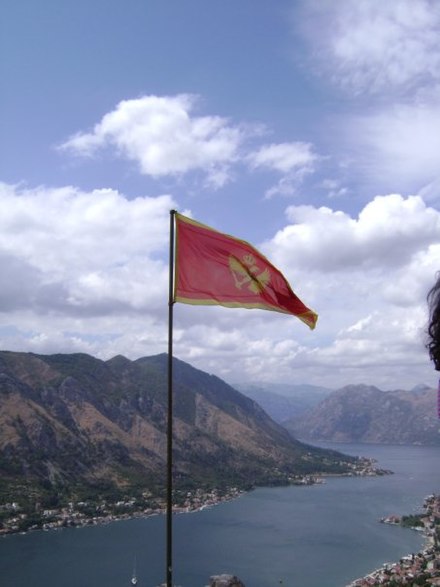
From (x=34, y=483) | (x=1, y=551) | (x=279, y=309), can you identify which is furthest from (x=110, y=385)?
(x=279, y=309)

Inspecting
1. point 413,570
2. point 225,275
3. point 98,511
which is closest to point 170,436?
point 225,275

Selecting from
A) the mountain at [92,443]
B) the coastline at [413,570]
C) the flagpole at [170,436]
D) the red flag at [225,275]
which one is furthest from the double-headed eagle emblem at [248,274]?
the mountain at [92,443]

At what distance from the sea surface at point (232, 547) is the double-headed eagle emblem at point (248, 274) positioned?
6424 cm

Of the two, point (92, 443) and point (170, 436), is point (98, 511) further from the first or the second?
point (170, 436)

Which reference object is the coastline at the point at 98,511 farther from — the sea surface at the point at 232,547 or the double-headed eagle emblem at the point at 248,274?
the double-headed eagle emblem at the point at 248,274

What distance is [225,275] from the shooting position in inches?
405

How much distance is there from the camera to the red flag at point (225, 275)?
9.80 metres

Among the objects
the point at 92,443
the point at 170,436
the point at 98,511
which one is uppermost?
the point at 170,436

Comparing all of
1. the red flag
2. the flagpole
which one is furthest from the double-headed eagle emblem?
the flagpole

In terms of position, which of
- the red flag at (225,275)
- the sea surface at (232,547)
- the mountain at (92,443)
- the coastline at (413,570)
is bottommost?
the sea surface at (232,547)

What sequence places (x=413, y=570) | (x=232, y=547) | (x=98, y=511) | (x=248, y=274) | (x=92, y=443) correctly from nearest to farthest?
(x=248, y=274)
(x=413, y=570)
(x=232, y=547)
(x=98, y=511)
(x=92, y=443)

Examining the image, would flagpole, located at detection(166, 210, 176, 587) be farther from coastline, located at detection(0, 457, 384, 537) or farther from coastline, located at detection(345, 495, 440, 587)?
coastline, located at detection(0, 457, 384, 537)

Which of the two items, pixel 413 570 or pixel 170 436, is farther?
pixel 413 570

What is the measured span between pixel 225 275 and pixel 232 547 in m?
85.9
